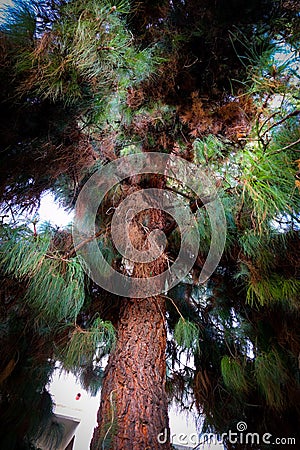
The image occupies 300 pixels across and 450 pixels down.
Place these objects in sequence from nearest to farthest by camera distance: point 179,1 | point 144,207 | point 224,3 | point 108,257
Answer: point 224,3 → point 179,1 → point 108,257 → point 144,207

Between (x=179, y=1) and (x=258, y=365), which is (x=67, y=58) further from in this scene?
(x=258, y=365)

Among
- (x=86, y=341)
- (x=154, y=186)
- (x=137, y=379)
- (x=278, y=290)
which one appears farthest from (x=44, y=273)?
(x=278, y=290)

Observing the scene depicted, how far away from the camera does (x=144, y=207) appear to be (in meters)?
1.46

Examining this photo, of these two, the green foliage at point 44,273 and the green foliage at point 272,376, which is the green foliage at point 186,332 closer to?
the green foliage at point 272,376

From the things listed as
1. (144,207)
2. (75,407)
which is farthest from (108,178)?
(75,407)

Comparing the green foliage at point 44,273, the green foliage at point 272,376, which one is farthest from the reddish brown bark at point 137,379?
the green foliage at point 272,376

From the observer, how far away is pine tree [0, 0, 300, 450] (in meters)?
0.86

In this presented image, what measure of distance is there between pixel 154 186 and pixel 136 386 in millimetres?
832

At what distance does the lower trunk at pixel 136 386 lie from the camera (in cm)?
92

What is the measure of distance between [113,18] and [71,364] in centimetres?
110

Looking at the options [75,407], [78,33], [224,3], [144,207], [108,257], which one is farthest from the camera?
[75,407]

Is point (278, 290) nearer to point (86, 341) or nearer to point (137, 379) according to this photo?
point (137, 379)

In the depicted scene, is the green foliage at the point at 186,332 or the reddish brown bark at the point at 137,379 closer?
the reddish brown bark at the point at 137,379

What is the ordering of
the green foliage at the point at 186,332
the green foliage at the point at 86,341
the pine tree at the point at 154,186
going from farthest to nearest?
the green foliage at the point at 186,332
the green foliage at the point at 86,341
the pine tree at the point at 154,186
